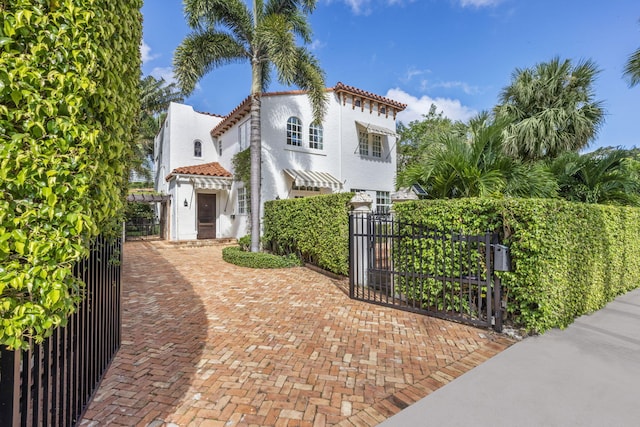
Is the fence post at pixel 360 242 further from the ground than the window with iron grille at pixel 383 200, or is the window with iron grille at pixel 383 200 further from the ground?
the window with iron grille at pixel 383 200

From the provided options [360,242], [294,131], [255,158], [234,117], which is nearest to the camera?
[360,242]

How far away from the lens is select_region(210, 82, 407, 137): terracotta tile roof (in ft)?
59.0

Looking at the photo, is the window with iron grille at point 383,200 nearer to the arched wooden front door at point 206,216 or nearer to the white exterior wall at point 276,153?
the white exterior wall at point 276,153

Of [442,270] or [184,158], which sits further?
[184,158]

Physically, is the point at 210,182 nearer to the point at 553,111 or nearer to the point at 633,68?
the point at 553,111

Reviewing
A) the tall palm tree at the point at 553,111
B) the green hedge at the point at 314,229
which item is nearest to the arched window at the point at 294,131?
the green hedge at the point at 314,229

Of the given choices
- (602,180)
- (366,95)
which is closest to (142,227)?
(366,95)

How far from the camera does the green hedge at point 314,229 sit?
1016cm

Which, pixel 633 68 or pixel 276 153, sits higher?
pixel 633 68

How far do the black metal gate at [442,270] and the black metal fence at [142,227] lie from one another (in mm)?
22489

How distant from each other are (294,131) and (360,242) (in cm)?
1186

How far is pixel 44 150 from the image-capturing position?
1.81 metres

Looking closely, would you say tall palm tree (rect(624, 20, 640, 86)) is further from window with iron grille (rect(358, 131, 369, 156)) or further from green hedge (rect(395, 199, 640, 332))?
window with iron grille (rect(358, 131, 369, 156))

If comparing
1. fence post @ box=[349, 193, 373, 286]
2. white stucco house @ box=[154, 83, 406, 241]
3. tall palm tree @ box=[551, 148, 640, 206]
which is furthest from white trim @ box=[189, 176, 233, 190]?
tall palm tree @ box=[551, 148, 640, 206]
